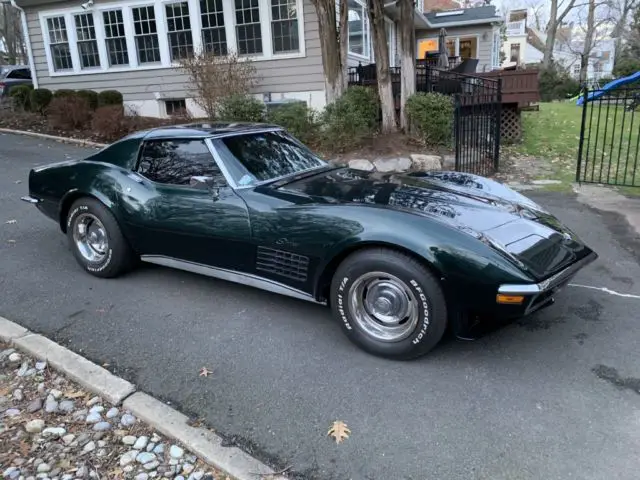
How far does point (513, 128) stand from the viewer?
12.3 m

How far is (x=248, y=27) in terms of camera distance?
1411 cm

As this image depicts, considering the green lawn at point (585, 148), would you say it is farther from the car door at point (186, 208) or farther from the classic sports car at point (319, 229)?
the car door at point (186, 208)

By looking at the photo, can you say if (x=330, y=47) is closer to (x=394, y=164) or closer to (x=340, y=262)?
(x=394, y=164)

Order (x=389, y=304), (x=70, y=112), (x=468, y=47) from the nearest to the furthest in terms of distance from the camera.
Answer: (x=389, y=304), (x=70, y=112), (x=468, y=47)

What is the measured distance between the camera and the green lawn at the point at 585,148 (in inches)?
326

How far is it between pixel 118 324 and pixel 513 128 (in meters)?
10.8

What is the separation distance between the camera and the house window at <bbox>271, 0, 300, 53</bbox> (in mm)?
13547

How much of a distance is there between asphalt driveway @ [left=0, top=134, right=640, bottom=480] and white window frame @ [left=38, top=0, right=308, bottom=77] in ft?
34.6

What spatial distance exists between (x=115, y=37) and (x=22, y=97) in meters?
3.65

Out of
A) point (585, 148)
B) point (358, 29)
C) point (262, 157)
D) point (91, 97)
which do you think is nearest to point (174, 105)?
point (91, 97)

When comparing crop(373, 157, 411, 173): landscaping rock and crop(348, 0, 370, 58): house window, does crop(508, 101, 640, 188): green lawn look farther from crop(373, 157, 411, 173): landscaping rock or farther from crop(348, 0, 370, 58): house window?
crop(348, 0, 370, 58): house window

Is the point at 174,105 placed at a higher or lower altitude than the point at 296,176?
higher

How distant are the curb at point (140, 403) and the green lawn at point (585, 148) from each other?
21.7 ft

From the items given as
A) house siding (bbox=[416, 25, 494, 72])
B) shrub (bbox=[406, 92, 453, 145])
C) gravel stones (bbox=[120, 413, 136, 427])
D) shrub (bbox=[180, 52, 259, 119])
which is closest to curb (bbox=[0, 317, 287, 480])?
gravel stones (bbox=[120, 413, 136, 427])
